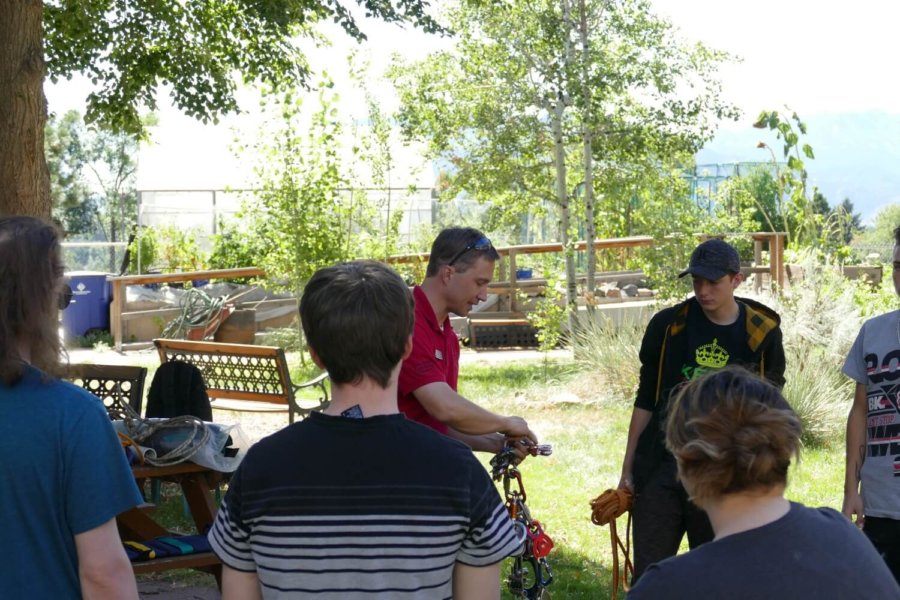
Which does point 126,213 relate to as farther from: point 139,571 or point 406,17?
point 139,571

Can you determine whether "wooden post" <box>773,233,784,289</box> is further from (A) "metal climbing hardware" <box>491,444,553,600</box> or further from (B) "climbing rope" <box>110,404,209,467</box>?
(A) "metal climbing hardware" <box>491,444,553,600</box>

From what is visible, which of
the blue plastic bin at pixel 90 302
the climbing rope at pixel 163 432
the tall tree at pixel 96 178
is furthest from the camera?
the tall tree at pixel 96 178

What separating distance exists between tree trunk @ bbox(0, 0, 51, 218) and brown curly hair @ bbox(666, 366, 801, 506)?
5.43 meters

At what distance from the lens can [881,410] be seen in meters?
3.95

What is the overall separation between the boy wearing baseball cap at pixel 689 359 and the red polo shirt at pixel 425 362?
0.93 m

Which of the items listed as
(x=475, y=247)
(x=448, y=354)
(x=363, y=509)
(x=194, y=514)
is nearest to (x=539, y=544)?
(x=448, y=354)

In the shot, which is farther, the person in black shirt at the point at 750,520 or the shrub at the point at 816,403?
the shrub at the point at 816,403

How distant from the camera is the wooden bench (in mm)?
9099

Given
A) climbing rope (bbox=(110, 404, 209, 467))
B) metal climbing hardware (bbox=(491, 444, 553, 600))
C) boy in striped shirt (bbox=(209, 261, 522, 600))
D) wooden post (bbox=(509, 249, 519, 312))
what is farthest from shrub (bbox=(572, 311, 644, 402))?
boy in striped shirt (bbox=(209, 261, 522, 600))

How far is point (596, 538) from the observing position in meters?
6.85

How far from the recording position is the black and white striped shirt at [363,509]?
2.13 meters

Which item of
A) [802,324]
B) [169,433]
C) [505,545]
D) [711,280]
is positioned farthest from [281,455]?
[802,324]

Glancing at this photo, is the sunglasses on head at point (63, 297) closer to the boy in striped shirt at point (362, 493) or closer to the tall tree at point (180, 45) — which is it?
the boy in striped shirt at point (362, 493)

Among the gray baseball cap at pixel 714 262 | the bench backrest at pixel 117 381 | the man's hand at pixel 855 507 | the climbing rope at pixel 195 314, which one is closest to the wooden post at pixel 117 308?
the climbing rope at pixel 195 314
